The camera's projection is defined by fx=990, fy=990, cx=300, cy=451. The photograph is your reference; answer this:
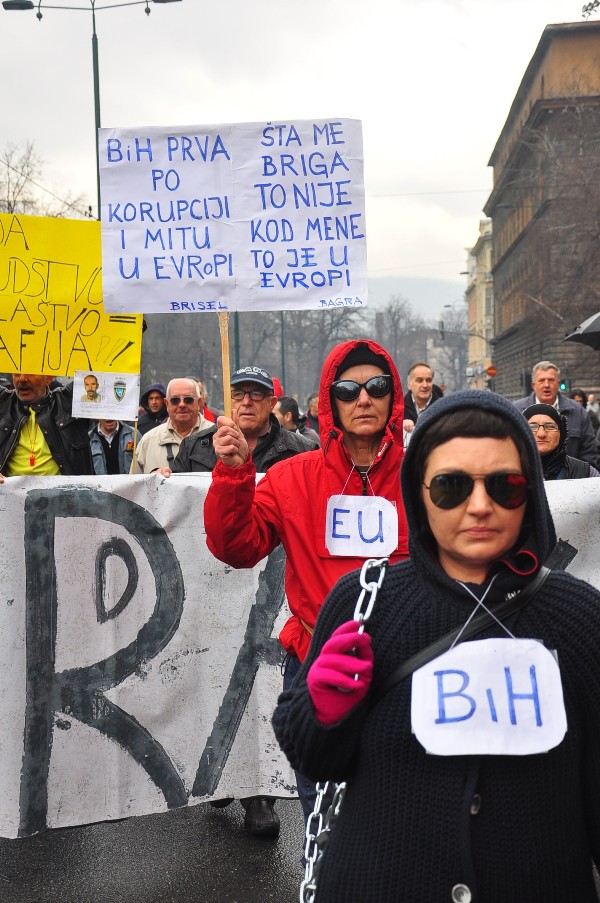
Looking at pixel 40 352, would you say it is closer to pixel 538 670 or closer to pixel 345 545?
pixel 345 545

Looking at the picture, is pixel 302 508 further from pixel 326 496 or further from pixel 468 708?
pixel 468 708

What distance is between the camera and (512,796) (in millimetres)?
1675

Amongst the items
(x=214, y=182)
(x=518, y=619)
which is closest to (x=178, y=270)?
(x=214, y=182)

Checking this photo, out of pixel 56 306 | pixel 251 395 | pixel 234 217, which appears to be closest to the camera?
pixel 234 217

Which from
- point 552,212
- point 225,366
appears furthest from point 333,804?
point 552,212

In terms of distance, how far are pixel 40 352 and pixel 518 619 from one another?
411 centimetres

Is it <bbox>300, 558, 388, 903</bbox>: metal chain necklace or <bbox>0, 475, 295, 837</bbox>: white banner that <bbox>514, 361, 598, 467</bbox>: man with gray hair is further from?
<bbox>300, 558, 388, 903</bbox>: metal chain necklace

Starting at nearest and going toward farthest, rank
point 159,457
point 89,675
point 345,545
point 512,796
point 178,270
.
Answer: point 512,796, point 345,545, point 178,270, point 89,675, point 159,457

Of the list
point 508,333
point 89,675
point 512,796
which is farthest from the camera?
point 508,333

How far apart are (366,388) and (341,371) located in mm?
111

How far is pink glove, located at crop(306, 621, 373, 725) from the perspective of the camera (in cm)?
169

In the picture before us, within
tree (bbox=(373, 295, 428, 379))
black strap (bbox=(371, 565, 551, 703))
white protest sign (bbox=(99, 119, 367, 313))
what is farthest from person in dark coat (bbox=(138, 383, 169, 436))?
tree (bbox=(373, 295, 428, 379))

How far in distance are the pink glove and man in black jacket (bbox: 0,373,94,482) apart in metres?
4.24

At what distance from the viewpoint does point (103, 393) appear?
229 inches
